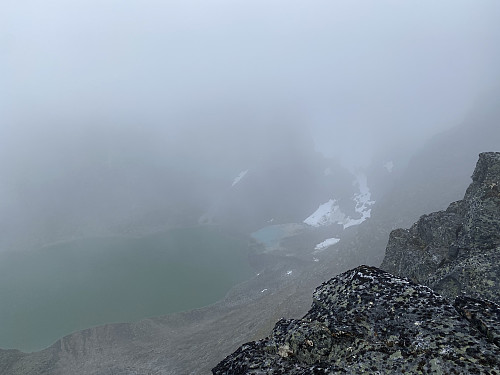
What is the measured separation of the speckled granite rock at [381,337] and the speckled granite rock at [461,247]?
9.79 ft

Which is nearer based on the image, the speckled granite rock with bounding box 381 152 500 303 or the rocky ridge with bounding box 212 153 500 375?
the rocky ridge with bounding box 212 153 500 375

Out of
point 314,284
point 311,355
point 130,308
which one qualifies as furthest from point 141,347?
point 311,355

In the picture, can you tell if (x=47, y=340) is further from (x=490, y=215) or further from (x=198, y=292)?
(x=490, y=215)

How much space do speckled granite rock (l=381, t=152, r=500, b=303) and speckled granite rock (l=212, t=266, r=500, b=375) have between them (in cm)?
298

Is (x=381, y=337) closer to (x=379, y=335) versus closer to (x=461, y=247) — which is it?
(x=379, y=335)

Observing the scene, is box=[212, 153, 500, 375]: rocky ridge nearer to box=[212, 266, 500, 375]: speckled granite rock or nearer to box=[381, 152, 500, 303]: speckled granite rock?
box=[212, 266, 500, 375]: speckled granite rock

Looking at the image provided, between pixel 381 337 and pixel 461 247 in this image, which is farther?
pixel 461 247

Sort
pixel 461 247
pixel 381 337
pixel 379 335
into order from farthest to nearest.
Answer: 1. pixel 461 247
2. pixel 379 335
3. pixel 381 337

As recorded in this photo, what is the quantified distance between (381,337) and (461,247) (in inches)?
832

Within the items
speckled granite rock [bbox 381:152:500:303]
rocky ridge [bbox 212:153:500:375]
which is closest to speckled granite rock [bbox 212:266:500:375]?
rocky ridge [bbox 212:153:500:375]

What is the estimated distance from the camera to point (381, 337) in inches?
432

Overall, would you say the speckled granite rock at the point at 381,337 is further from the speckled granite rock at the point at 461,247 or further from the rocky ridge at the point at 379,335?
the speckled granite rock at the point at 461,247

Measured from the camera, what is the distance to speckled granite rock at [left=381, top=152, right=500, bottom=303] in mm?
20669

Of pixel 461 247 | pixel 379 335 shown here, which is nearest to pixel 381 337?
pixel 379 335
